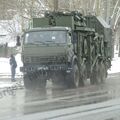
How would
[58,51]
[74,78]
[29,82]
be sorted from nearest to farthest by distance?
[58,51]
[74,78]
[29,82]

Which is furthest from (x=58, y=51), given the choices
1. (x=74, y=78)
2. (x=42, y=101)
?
(x=42, y=101)

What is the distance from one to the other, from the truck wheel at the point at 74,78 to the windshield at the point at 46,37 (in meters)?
1.46

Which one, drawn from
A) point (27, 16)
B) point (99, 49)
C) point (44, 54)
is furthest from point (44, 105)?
point (27, 16)

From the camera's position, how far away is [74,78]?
22609mm

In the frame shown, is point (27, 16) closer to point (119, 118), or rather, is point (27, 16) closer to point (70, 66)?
point (70, 66)

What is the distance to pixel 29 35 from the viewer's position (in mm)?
22312

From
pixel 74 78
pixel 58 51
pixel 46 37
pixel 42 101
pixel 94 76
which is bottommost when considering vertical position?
pixel 42 101

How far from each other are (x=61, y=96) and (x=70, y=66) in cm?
340

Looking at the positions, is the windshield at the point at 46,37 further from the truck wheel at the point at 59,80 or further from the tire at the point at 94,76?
the tire at the point at 94,76

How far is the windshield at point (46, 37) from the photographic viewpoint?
2217 cm

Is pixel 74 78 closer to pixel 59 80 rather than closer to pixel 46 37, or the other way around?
pixel 59 80

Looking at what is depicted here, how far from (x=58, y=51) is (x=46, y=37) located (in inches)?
34.7

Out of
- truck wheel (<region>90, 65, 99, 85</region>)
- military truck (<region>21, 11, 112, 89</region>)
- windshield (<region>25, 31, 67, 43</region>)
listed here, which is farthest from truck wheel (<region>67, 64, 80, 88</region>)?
truck wheel (<region>90, 65, 99, 85</region>)

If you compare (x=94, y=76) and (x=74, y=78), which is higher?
(x=74, y=78)
